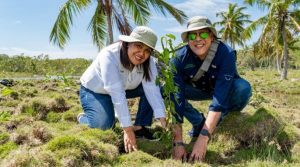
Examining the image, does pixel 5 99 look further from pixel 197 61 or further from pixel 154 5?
pixel 154 5

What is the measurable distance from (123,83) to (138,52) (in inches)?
20.0

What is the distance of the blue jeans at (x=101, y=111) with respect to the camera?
3848mm

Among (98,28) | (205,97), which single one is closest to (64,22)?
(98,28)

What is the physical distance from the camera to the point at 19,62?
30.8 m

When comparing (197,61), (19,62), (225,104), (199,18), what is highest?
(199,18)

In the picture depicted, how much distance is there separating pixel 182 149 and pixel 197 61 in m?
0.86

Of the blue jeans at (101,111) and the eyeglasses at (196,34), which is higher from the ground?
the eyeglasses at (196,34)

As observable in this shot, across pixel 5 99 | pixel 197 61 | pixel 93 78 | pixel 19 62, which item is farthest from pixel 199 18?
pixel 19 62

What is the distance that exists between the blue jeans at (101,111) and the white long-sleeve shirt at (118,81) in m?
0.09

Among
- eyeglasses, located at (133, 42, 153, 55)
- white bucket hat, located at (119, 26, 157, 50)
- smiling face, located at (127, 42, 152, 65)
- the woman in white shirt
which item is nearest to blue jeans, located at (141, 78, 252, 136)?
the woman in white shirt

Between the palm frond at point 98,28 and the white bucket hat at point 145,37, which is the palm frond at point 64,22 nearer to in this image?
the palm frond at point 98,28

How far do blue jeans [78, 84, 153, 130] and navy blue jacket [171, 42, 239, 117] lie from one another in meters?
0.55

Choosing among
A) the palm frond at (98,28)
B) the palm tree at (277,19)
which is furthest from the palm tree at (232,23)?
the palm frond at (98,28)

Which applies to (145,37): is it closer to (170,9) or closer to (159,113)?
(159,113)
